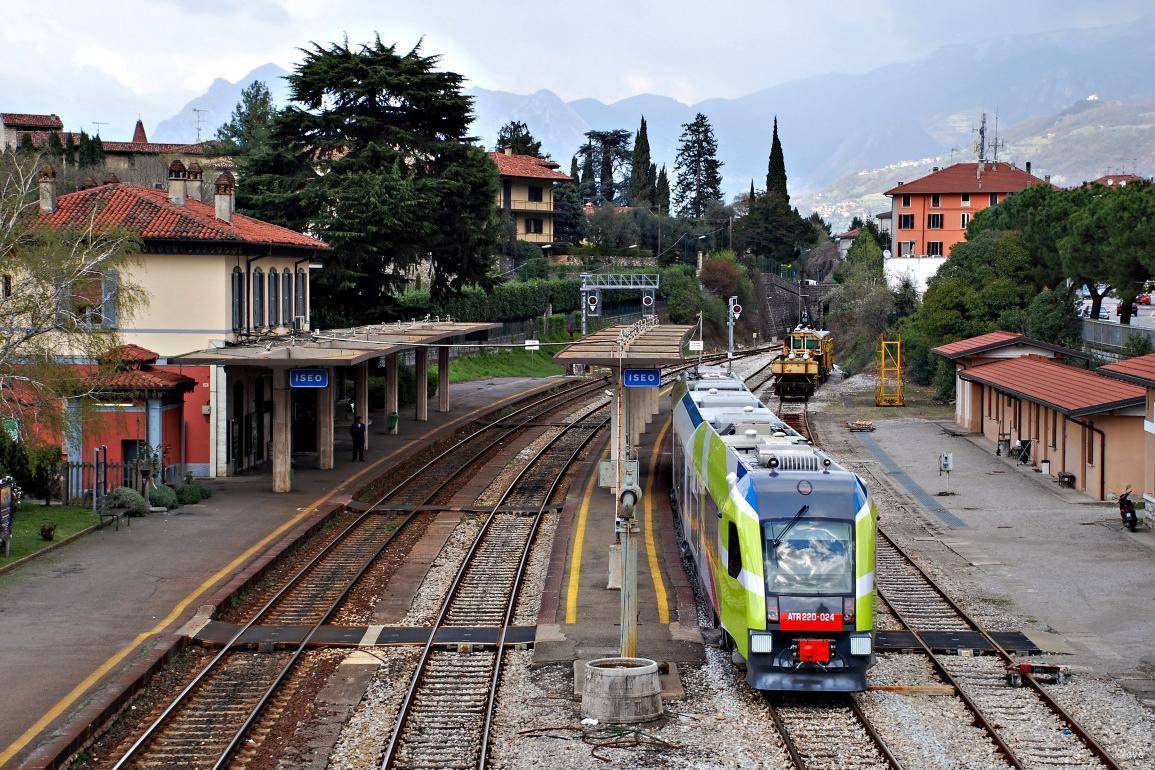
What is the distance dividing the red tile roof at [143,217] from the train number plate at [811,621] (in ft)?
67.1

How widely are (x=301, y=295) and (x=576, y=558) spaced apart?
2038 centimetres

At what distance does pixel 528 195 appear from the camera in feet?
325

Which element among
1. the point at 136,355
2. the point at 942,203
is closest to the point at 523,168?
the point at 942,203

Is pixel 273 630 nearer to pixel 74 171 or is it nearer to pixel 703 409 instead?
pixel 703 409

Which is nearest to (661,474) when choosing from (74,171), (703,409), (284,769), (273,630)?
(703,409)

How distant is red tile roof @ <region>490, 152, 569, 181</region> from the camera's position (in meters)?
95.7

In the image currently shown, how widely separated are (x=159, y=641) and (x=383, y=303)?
36410 millimetres

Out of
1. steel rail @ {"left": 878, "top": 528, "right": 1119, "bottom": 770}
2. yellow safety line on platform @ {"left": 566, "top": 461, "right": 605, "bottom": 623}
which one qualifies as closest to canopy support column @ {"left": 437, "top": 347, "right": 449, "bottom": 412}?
yellow safety line on platform @ {"left": 566, "top": 461, "right": 605, "bottom": 623}

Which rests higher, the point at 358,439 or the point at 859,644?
the point at 358,439

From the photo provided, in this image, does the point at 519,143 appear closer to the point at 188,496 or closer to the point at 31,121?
the point at 31,121

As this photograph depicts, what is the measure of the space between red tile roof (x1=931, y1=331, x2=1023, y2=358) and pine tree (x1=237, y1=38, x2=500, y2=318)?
18.8 m

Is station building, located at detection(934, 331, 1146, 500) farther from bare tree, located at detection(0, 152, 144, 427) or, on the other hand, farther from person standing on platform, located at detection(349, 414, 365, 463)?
bare tree, located at detection(0, 152, 144, 427)

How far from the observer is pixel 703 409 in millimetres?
23406

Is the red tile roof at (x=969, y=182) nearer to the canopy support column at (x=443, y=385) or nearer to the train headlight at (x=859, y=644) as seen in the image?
the canopy support column at (x=443, y=385)
